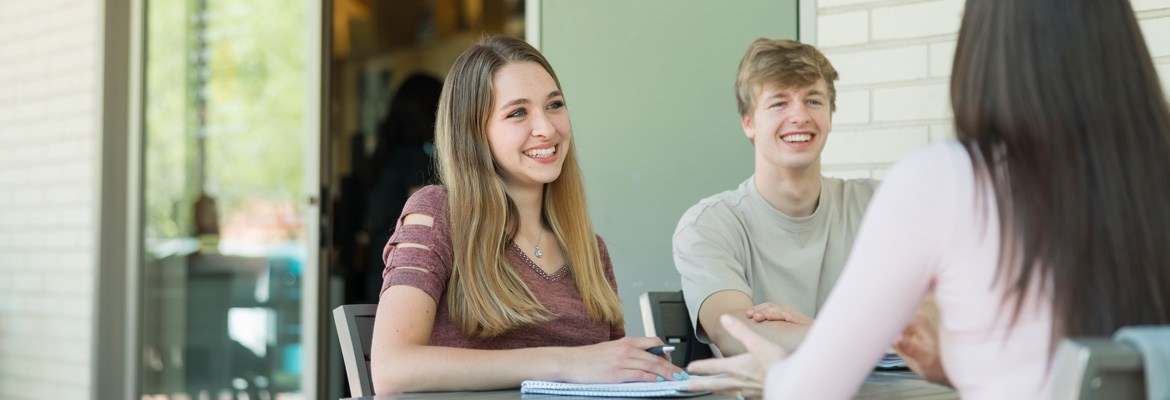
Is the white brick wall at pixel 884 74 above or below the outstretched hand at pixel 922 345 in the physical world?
above

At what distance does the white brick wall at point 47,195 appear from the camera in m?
4.64

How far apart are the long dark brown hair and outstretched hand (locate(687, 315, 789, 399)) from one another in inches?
12.7

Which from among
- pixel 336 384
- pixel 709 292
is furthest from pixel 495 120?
pixel 336 384

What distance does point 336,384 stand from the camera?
14.6ft

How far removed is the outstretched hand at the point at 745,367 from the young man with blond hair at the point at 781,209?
916 mm

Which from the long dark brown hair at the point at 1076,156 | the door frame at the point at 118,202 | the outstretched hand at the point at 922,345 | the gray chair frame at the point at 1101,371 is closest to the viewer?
the gray chair frame at the point at 1101,371

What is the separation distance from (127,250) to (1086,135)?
15.1 feet

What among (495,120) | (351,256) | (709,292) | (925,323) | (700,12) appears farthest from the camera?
(351,256)

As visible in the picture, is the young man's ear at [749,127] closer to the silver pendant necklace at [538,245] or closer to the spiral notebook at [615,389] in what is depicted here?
the silver pendant necklace at [538,245]

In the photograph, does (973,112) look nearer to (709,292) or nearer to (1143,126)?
(1143,126)

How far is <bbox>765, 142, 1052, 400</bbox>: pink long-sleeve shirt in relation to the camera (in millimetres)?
982

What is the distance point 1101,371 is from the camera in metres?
0.77

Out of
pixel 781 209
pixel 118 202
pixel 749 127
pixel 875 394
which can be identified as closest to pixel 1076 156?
pixel 875 394

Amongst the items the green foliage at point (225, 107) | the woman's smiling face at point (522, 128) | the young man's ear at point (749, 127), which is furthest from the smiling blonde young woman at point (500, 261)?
the green foliage at point (225, 107)
